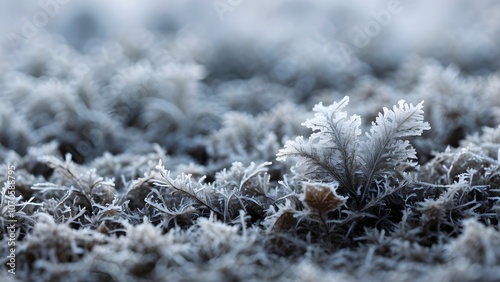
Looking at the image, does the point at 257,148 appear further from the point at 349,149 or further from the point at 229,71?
the point at 229,71

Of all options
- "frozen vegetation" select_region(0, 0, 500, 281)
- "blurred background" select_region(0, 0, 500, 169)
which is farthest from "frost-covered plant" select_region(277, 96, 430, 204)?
"blurred background" select_region(0, 0, 500, 169)

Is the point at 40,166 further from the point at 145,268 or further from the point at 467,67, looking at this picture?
the point at 467,67

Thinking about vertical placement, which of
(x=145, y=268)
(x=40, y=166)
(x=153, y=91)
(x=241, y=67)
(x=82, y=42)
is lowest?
(x=145, y=268)

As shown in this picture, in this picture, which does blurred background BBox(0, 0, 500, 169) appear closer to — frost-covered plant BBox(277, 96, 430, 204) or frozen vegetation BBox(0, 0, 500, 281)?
frozen vegetation BBox(0, 0, 500, 281)

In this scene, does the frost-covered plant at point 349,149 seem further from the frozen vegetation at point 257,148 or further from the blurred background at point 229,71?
the blurred background at point 229,71

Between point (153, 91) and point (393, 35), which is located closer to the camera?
point (153, 91)

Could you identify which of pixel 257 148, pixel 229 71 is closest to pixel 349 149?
pixel 257 148

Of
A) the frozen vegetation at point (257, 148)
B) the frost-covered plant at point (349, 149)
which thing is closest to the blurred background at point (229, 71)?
the frozen vegetation at point (257, 148)

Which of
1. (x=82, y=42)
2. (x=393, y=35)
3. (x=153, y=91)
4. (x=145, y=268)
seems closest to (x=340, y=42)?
(x=393, y=35)

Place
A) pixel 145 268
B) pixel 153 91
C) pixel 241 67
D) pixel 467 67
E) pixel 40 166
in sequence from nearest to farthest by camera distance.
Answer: pixel 145 268 < pixel 40 166 < pixel 153 91 < pixel 467 67 < pixel 241 67
